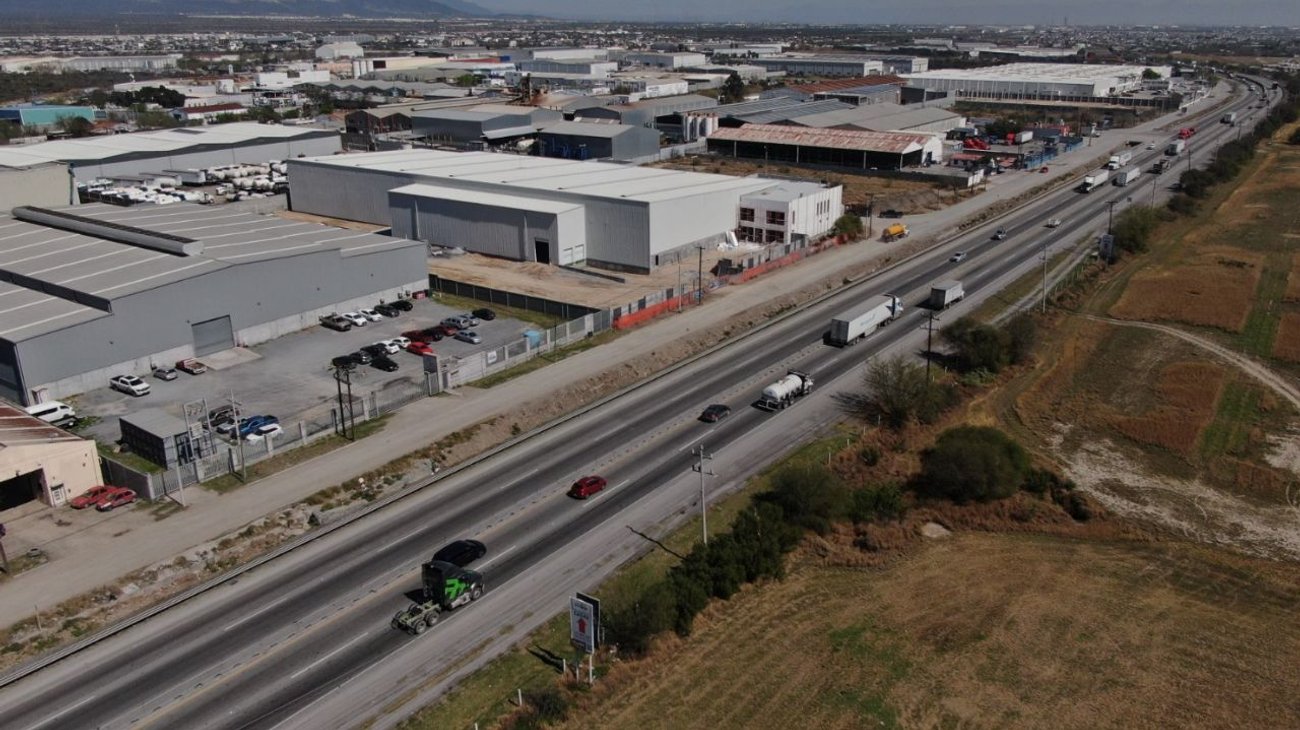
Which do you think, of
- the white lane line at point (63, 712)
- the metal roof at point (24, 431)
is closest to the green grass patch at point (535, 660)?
the white lane line at point (63, 712)

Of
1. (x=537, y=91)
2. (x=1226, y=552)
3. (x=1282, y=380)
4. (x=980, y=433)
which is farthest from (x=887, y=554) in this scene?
(x=537, y=91)

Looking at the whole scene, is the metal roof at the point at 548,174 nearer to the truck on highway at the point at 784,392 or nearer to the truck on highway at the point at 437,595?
the truck on highway at the point at 784,392

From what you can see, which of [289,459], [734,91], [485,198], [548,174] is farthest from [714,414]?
[734,91]

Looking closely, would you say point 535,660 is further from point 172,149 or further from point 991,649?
point 172,149

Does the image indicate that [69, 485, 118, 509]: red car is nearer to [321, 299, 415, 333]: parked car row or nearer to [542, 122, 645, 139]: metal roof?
[321, 299, 415, 333]: parked car row

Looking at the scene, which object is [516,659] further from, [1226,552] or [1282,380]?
[1282,380]

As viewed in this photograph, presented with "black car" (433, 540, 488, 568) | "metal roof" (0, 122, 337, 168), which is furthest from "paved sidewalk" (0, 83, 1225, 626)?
"metal roof" (0, 122, 337, 168)
